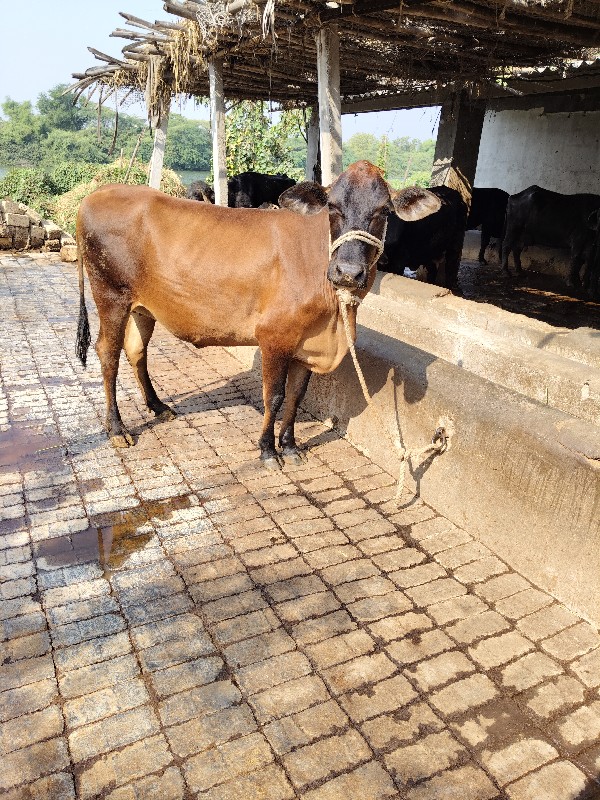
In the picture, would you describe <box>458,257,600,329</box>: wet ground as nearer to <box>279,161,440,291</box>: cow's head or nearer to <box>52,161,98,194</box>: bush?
<box>279,161,440,291</box>: cow's head

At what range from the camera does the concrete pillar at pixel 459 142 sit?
10.3 m

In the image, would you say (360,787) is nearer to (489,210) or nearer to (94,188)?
(489,210)

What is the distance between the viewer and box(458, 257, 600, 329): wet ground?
24.4 feet

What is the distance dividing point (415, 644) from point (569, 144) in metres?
10.9

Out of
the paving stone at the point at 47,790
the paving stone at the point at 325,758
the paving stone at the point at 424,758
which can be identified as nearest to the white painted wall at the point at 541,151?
the paving stone at the point at 424,758

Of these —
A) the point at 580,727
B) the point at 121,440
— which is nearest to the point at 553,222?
the point at 121,440

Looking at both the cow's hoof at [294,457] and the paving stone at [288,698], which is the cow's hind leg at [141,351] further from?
the paving stone at [288,698]

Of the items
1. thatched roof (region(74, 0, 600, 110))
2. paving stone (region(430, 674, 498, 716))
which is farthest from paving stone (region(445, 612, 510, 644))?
thatched roof (region(74, 0, 600, 110))

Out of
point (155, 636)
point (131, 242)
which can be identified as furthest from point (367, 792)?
point (131, 242)

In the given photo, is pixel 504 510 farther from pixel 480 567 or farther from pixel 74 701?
pixel 74 701

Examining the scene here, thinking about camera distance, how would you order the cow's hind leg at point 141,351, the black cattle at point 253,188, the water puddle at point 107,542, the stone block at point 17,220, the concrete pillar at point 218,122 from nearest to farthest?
the water puddle at point 107,542
the cow's hind leg at point 141,351
the concrete pillar at point 218,122
the black cattle at point 253,188
the stone block at point 17,220

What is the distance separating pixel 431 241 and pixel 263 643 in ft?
22.7

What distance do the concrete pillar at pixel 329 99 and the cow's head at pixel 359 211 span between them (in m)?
2.80

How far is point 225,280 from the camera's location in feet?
13.5
